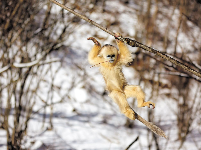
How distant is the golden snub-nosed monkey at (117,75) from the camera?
0.40 meters

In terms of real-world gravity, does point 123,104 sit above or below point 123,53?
below

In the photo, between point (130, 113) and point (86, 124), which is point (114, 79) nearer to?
point (130, 113)

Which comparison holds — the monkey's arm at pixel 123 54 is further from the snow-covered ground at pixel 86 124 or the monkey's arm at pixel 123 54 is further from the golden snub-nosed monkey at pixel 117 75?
the snow-covered ground at pixel 86 124

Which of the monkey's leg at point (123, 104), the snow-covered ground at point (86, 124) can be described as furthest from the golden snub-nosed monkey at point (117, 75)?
the snow-covered ground at point (86, 124)

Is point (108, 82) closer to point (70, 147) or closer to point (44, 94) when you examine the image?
point (70, 147)

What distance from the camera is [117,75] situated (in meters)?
0.42

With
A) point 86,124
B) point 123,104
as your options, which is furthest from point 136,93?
point 86,124

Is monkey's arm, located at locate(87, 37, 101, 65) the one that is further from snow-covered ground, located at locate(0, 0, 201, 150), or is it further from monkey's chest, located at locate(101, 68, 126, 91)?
snow-covered ground, located at locate(0, 0, 201, 150)

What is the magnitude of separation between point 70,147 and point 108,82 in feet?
11.3

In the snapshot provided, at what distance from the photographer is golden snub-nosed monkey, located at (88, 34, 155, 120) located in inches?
15.7

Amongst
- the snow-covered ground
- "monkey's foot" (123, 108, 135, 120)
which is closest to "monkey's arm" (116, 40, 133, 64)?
"monkey's foot" (123, 108, 135, 120)

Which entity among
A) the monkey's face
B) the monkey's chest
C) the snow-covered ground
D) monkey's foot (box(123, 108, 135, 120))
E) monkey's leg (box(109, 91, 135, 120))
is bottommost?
the snow-covered ground

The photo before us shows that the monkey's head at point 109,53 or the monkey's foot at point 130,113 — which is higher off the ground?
the monkey's head at point 109,53

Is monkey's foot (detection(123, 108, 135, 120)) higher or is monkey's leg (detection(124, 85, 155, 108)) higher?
monkey's leg (detection(124, 85, 155, 108))
